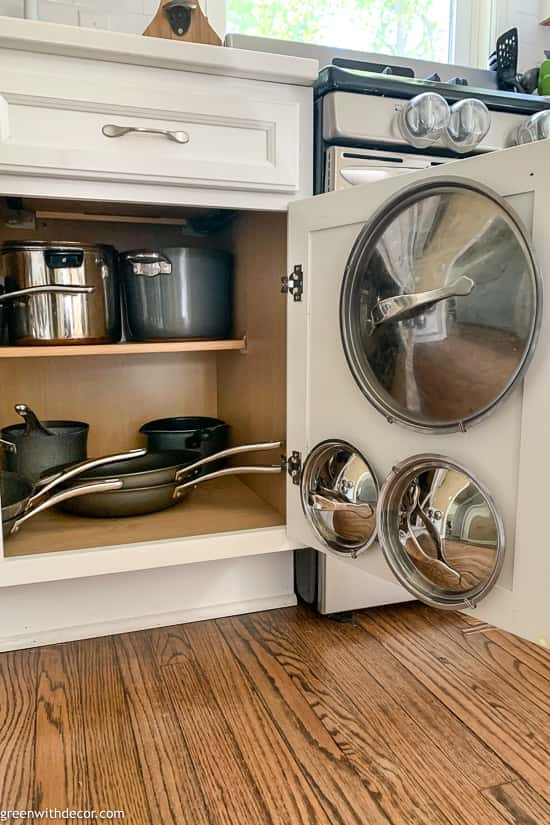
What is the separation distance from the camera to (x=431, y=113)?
1.11 m

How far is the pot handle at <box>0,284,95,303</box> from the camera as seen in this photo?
112 centimetres

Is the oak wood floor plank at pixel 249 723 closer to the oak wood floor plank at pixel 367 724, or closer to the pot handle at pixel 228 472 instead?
the oak wood floor plank at pixel 367 724

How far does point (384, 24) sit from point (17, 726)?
77.9 inches

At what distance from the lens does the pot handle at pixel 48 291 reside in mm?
1124

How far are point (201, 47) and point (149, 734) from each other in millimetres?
1042

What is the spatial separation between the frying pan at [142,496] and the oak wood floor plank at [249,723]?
0.79ft

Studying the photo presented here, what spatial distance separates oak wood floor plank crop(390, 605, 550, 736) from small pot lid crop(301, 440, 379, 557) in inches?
12.3

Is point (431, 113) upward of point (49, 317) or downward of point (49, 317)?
upward

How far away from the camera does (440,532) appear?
85cm

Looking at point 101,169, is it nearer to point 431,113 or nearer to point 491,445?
point 431,113

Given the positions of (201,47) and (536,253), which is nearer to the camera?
(536,253)

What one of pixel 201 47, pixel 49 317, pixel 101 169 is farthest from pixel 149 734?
pixel 201 47

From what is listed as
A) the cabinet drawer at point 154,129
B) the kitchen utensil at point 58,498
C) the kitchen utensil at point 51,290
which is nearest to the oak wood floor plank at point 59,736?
the kitchen utensil at point 58,498

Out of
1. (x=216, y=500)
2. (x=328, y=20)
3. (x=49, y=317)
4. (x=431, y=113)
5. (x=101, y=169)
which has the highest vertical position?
(x=328, y=20)
